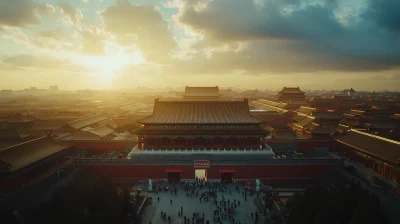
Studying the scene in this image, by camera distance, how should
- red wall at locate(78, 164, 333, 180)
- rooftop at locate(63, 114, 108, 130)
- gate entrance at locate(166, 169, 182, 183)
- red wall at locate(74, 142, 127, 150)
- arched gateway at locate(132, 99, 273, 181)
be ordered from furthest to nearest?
rooftop at locate(63, 114, 108, 130), red wall at locate(74, 142, 127, 150), arched gateway at locate(132, 99, 273, 181), gate entrance at locate(166, 169, 182, 183), red wall at locate(78, 164, 333, 180)

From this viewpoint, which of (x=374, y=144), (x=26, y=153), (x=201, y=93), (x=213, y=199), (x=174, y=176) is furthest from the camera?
(x=201, y=93)

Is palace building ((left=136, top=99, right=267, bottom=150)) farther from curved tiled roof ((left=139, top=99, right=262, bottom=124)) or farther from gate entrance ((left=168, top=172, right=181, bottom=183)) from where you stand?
gate entrance ((left=168, top=172, right=181, bottom=183))

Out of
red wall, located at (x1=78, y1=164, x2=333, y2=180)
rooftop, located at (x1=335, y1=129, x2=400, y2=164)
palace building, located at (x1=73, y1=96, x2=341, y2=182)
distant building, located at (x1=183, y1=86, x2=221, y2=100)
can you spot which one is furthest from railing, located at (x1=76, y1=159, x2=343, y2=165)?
distant building, located at (x1=183, y1=86, x2=221, y2=100)

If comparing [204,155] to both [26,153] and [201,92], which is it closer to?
[26,153]

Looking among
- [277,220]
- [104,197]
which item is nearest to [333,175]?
[277,220]

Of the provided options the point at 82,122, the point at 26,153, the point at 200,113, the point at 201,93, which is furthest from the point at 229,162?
the point at 201,93

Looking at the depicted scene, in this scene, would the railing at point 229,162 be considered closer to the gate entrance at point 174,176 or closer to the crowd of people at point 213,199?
the gate entrance at point 174,176
